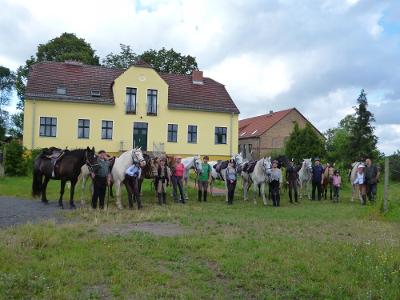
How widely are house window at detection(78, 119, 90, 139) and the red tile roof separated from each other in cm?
2447

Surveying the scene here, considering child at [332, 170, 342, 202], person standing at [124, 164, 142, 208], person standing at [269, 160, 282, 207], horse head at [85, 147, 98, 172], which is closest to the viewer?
horse head at [85, 147, 98, 172]

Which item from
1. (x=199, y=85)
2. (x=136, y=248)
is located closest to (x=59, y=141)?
(x=199, y=85)

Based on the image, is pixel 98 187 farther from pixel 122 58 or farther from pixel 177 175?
pixel 122 58

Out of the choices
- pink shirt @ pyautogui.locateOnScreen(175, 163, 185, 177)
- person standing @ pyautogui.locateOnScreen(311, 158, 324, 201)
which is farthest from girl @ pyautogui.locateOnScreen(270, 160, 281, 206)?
pink shirt @ pyautogui.locateOnScreen(175, 163, 185, 177)

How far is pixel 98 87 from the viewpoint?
131ft

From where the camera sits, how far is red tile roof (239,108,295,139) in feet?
189

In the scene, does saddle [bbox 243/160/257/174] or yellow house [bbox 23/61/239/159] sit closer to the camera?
saddle [bbox 243/160/257/174]

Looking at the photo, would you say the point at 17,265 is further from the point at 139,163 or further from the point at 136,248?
the point at 139,163

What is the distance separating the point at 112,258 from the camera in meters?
8.03

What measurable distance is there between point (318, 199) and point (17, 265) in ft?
53.4

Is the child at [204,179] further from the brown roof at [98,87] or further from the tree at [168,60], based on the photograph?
the tree at [168,60]

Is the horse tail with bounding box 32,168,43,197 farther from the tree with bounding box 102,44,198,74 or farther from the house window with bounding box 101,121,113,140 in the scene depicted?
the tree with bounding box 102,44,198,74

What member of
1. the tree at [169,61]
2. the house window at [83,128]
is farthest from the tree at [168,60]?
the house window at [83,128]

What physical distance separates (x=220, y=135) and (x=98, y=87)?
37.8ft
